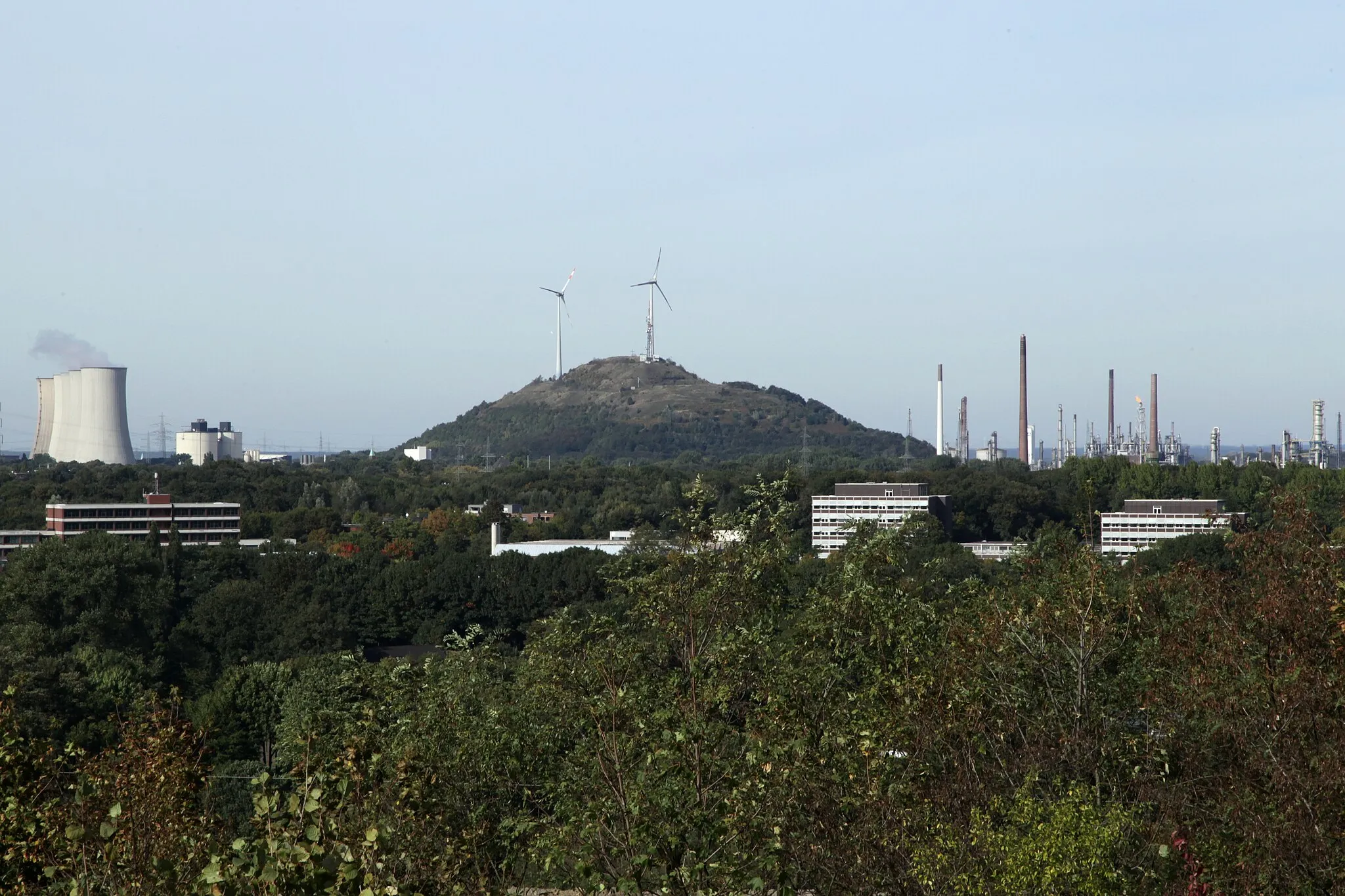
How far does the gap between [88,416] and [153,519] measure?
3781 centimetres

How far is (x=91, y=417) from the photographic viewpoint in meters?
114

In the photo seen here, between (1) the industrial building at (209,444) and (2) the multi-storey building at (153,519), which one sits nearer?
(2) the multi-storey building at (153,519)

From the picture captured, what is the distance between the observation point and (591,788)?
466 inches

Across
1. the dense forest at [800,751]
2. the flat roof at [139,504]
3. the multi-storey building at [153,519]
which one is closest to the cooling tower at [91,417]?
the flat roof at [139,504]

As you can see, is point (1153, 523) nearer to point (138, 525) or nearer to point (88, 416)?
point (138, 525)

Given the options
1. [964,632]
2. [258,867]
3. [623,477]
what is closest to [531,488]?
[623,477]

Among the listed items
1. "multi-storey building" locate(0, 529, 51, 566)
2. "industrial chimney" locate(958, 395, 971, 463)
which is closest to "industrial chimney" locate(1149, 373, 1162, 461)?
"industrial chimney" locate(958, 395, 971, 463)

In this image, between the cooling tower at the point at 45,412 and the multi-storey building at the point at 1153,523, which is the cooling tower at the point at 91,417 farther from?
the multi-storey building at the point at 1153,523

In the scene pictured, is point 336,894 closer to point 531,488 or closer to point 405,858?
point 405,858

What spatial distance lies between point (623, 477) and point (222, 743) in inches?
3239

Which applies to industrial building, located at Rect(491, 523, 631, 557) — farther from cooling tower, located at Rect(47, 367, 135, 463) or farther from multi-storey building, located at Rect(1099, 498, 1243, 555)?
cooling tower, located at Rect(47, 367, 135, 463)

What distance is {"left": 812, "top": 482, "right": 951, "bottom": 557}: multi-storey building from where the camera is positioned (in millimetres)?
89500

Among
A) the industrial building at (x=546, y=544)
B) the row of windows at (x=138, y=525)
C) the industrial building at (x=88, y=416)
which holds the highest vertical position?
the industrial building at (x=88, y=416)

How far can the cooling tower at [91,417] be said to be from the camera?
110625 millimetres
